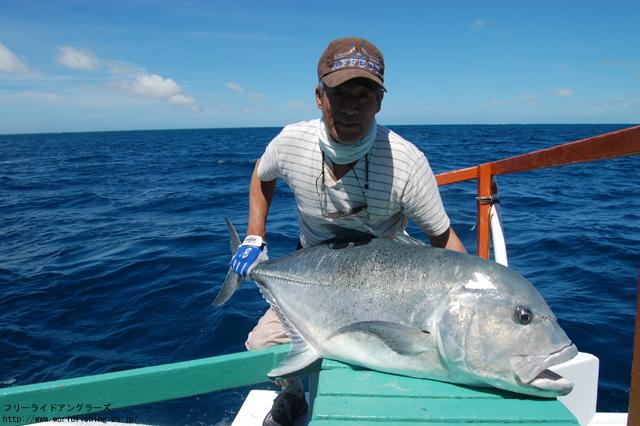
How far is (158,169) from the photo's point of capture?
2375 cm

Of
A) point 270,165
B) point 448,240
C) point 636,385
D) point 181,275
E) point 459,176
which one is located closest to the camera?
point 636,385

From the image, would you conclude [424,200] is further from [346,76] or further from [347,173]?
[346,76]

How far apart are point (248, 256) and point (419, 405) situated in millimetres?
1505

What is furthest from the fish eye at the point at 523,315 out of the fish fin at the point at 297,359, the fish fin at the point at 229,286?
the fish fin at the point at 229,286

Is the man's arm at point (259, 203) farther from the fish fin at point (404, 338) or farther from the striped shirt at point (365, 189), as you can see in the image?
the fish fin at point (404, 338)

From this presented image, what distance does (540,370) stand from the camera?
5.55 feet

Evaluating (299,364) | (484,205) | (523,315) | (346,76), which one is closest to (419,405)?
(523,315)

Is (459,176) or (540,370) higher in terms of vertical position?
(459,176)

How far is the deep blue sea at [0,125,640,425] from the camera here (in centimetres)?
457

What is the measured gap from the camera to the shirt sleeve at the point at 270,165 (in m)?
2.89

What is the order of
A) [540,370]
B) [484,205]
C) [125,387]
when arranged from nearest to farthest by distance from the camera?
[540,370] → [125,387] → [484,205]

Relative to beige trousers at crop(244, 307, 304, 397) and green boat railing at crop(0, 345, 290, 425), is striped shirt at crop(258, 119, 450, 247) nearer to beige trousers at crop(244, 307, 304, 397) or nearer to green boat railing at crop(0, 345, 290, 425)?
beige trousers at crop(244, 307, 304, 397)

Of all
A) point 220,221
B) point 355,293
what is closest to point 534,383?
point 355,293

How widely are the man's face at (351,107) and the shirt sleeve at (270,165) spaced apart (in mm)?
564
